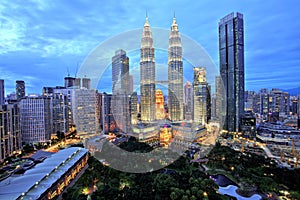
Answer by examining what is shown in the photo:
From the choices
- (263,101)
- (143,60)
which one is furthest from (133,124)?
(263,101)

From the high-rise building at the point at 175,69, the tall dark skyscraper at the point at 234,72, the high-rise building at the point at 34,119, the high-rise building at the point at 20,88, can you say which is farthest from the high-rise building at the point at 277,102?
the high-rise building at the point at 20,88

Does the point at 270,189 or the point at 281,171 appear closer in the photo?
the point at 270,189

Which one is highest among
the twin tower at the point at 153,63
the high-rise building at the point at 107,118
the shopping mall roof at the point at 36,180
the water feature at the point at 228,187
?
the twin tower at the point at 153,63

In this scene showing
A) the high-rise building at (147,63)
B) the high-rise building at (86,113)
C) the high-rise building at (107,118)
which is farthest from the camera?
the high-rise building at (107,118)

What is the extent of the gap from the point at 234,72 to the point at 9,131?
9.48 metres

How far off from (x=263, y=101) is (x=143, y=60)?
1349 cm

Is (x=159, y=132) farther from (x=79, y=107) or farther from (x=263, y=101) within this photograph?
(x=263, y=101)

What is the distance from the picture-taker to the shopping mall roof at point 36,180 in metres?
2.43

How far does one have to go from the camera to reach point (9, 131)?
506 cm

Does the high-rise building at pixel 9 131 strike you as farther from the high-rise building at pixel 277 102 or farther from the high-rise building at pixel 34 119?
the high-rise building at pixel 277 102

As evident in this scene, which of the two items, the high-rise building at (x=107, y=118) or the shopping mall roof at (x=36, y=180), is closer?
the shopping mall roof at (x=36, y=180)

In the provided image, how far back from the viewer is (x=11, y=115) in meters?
5.23

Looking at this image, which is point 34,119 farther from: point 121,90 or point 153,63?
point 153,63

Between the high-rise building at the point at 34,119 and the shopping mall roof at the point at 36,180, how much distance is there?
136 inches
